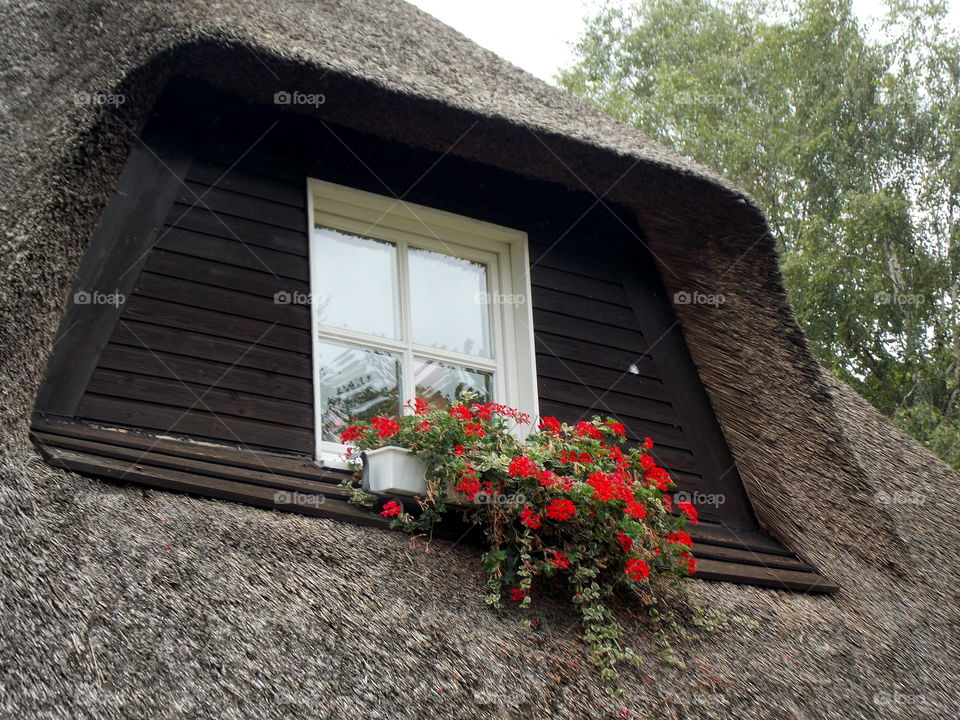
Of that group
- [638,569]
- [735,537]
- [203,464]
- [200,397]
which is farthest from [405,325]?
[735,537]

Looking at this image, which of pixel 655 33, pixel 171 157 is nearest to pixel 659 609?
pixel 171 157

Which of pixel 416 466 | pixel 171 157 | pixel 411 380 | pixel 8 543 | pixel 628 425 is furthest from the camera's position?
pixel 628 425

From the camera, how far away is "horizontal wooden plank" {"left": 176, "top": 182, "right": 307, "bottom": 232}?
398cm

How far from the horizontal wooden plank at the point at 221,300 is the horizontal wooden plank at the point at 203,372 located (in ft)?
0.70

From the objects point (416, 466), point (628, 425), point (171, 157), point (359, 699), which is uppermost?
point (171, 157)

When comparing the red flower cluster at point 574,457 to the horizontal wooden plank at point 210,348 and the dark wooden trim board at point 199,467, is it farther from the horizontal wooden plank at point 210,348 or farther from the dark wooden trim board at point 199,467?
the horizontal wooden plank at point 210,348

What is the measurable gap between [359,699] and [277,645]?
255mm

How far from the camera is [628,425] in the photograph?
459 centimetres

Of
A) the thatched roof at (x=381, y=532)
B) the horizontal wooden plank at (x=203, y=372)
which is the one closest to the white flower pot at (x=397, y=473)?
the thatched roof at (x=381, y=532)

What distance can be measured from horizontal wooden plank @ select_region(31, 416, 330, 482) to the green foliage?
8727 mm

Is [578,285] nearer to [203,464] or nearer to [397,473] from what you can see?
[397,473]

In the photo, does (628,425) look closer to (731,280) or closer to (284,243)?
(731,280)

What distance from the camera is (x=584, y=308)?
4.75m

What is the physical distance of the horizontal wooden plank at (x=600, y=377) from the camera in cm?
451
